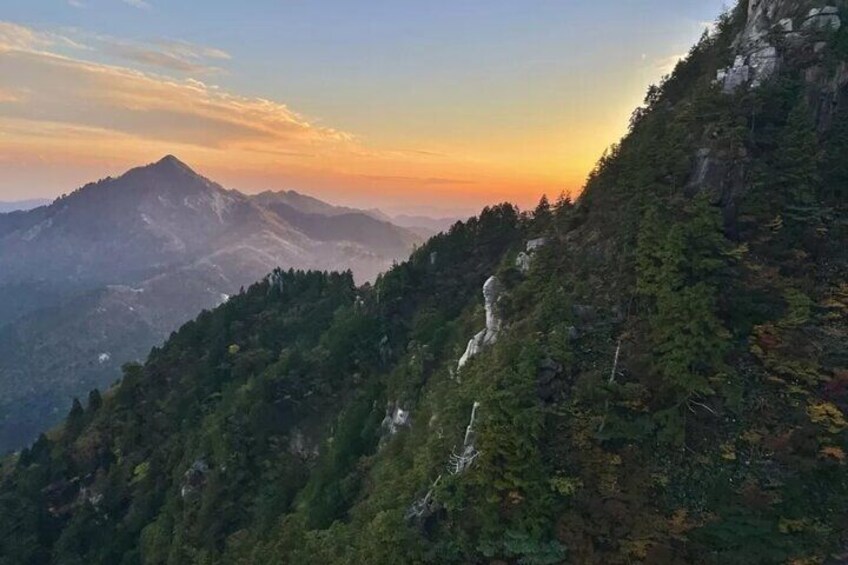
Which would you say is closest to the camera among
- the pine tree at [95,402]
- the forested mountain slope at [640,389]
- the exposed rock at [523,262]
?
the forested mountain slope at [640,389]

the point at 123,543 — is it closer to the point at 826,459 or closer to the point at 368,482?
the point at 368,482

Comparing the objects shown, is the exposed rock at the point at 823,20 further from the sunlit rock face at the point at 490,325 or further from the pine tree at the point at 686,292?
the sunlit rock face at the point at 490,325

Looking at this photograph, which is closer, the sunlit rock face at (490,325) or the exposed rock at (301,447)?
the sunlit rock face at (490,325)

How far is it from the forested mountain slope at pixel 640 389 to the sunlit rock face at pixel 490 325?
206mm

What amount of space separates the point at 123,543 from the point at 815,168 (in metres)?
66.8

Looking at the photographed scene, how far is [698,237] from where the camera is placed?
24188mm

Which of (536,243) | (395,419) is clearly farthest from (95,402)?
(536,243)

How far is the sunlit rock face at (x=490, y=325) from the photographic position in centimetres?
3152

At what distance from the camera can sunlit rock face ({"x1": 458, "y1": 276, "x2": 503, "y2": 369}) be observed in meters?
31.5

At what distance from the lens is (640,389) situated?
2162 centimetres

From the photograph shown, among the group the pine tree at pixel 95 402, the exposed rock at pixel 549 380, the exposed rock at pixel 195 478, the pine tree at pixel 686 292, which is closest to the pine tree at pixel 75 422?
the pine tree at pixel 95 402

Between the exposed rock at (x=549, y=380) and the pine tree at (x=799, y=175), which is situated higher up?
the pine tree at (x=799, y=175)

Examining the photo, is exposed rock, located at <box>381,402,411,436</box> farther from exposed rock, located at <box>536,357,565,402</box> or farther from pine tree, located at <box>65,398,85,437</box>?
pine tree, located at <box>65,398,85,437</box>

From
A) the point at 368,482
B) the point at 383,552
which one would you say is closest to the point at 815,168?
the point at 383,552
